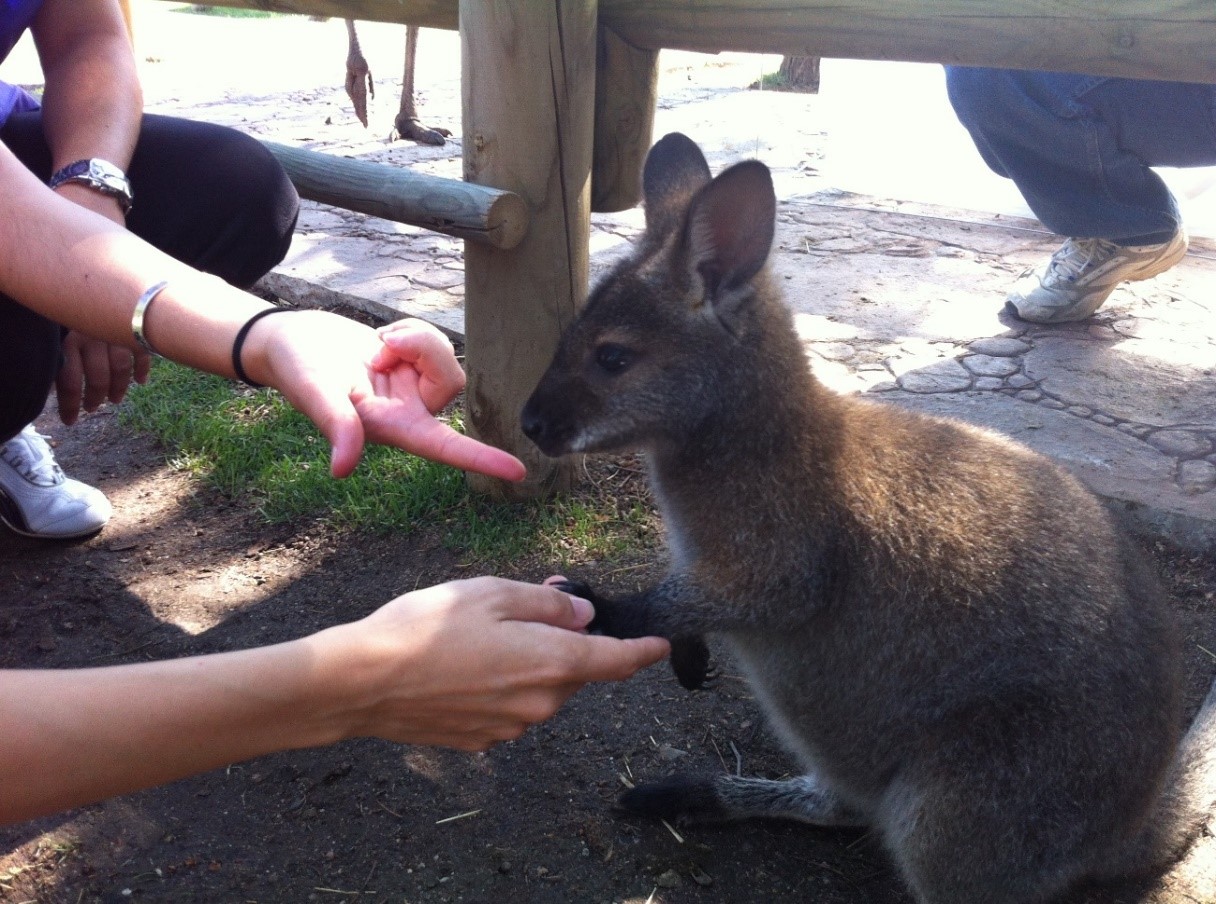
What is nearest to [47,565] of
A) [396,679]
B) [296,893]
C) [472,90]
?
[296,893]

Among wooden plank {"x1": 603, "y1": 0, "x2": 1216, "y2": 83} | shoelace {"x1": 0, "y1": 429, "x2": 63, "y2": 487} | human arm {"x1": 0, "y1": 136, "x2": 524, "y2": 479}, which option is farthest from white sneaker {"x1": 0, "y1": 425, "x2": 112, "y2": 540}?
wooden plank {"x1": 603, "y1": 0, "x2": 1216, "y2": 83}

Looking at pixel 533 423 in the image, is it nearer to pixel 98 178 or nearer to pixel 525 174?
pixel 525 174

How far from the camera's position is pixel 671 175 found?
2.40 metres

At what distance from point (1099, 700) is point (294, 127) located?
635 cm

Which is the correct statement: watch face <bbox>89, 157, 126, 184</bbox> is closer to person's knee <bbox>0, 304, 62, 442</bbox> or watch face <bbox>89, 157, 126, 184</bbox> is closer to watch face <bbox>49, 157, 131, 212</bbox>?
watch face <bbox>49, 157, 131, 212</bbox>

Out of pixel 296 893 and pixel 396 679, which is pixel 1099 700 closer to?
pixel 396 679

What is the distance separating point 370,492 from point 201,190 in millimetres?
958

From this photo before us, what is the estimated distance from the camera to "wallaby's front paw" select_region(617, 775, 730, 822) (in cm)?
222

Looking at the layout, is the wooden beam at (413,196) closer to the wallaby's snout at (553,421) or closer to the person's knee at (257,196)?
the person's knee at (257,196)

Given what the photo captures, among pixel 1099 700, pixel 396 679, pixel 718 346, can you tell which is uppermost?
pixel 718 346

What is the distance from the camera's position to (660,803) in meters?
2.22

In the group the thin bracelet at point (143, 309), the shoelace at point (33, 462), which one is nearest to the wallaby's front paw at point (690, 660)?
the thin bracelet at point (143, 309)

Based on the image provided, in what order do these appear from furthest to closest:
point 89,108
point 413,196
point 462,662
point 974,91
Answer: point 974,91, point 413,196, point 89,108, point 462,662

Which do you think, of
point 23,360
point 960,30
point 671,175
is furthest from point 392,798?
point 960,30
